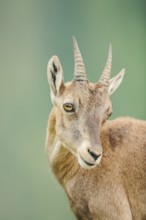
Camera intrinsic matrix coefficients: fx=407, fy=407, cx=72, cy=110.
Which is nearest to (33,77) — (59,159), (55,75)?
(55,75)

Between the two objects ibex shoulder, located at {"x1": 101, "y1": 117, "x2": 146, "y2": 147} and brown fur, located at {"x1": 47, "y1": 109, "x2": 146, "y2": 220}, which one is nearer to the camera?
brown fur, located at {"x1": 47, "y1": 109, "x2": 146, "y2": 220}

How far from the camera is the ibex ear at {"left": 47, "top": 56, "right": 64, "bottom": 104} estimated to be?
2421 mm

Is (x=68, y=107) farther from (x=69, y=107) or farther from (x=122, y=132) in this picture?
(x=122, y=132)

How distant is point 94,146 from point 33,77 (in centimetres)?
106

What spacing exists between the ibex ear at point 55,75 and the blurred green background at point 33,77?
2.00ft

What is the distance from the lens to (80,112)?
2324mm

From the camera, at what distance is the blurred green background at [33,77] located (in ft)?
9.88

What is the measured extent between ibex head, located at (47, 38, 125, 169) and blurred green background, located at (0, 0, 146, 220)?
0.63m

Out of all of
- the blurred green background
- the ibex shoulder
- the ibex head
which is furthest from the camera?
the blurred green background

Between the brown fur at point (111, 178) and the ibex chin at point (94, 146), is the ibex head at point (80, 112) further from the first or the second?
the brown fur at point (111, 178)

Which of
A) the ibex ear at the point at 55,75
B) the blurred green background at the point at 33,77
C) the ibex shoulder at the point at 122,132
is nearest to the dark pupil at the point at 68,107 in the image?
the ibex ear at the point at 55,75

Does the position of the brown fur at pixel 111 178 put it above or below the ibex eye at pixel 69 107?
below

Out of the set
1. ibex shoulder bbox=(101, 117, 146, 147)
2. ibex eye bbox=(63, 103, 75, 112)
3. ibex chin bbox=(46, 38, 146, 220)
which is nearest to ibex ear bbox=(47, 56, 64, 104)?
ibex chin bbox=(46, 38, 146, 220)

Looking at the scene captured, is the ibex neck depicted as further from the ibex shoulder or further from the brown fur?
the ibex shoulder
